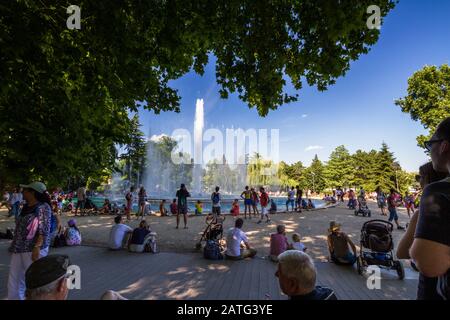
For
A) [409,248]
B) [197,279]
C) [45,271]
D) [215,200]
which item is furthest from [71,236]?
[409,248]

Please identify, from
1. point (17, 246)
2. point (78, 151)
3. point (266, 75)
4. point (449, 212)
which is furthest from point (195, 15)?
point (449, 212)

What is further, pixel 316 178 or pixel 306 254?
pixel 316 178

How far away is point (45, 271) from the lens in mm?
2100

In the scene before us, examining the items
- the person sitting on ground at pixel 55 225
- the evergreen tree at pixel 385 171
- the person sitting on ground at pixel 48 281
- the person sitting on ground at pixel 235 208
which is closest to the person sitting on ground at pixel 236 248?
the person sitting on ground at pixel 55 225

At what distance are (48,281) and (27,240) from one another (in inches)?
98.6

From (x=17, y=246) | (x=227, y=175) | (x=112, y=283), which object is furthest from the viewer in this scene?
(x=227, y=175)

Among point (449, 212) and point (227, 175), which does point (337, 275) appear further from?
point (227, 175)

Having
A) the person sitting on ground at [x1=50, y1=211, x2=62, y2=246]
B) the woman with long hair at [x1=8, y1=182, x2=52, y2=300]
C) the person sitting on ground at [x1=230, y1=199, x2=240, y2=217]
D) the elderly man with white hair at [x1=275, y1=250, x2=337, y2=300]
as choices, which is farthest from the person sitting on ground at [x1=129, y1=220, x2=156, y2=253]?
the person sitting on ground at [x1=230, y1=199, x2=240, y2=217]

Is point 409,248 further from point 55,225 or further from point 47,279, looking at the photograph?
point 55,225

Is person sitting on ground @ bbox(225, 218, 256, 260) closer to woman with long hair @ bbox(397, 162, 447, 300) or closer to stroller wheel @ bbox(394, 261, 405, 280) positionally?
stroller wheel @ bbox(394, 261, 405, 280)

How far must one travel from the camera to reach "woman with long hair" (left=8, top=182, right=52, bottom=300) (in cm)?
392

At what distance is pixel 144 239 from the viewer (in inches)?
349

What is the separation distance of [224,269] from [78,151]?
5.10 m

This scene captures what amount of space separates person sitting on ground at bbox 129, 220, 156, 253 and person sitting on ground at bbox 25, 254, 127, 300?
6.95m
